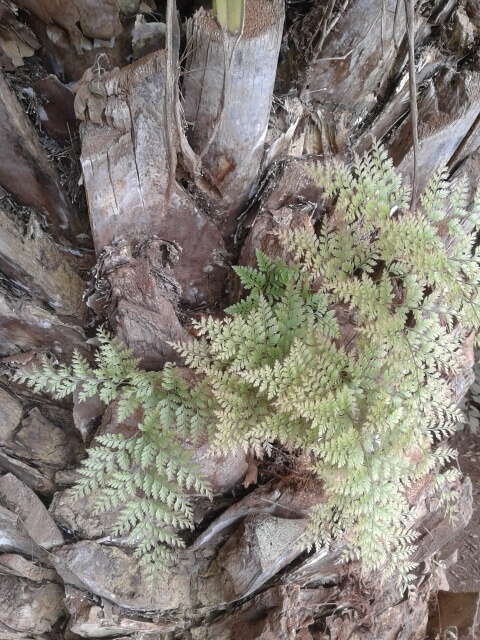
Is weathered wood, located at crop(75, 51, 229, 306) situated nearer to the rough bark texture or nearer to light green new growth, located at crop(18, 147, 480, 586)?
the rough bark texture

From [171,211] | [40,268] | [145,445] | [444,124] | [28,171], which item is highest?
[444,124]

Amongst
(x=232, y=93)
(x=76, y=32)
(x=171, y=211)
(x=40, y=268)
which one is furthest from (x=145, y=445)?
(x=76, y=32)

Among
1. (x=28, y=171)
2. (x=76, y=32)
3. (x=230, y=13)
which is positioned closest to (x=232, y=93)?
(x=230, y=13)

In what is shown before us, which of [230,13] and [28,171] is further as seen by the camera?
[28,171]

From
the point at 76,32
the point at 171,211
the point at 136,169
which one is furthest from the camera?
the point at 171,211

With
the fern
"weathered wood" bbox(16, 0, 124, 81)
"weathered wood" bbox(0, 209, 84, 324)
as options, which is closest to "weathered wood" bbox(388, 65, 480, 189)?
"weathered wood" bbox(16, 0, 124, 81)

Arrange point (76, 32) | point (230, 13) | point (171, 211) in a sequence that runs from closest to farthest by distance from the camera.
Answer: point (230, 13)
point (76, 32)
point (171, 211)

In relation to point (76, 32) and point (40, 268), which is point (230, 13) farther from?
point (40, 268)

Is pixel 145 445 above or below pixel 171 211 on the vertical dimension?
below
